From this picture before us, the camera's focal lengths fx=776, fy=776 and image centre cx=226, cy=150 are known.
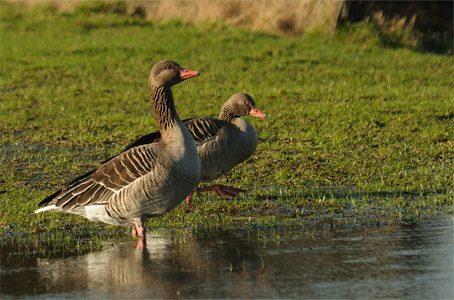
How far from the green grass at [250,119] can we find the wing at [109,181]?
702mm

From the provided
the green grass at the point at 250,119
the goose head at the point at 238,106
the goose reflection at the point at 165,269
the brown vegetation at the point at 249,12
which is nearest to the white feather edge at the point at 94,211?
the goose reflection at the point at 165,269

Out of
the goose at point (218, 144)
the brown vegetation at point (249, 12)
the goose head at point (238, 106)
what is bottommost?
the goose at point (218, 144)

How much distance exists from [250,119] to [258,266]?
8346 millimetres

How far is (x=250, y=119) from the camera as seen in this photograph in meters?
15.4

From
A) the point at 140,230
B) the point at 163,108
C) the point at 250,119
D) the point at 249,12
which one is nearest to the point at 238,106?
the point at 163,108

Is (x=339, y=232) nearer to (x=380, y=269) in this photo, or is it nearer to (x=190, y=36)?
(x=380, y=269)

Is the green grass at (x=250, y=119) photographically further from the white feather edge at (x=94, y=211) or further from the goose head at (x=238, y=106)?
the goose head at (x=238, y=106)

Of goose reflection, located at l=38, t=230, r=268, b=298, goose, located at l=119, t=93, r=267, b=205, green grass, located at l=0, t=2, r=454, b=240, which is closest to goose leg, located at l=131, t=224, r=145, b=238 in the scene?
goose reflection, located at l=38, t=230, r=268, b=298

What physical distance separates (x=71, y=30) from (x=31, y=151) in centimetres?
1312

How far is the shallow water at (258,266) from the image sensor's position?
6527mm

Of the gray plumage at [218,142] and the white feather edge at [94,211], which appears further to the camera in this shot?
the gray plumage at [218,142]

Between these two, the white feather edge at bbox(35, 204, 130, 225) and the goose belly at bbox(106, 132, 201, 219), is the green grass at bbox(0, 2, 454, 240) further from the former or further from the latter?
the goose belly at bbox(106, 132, 201, 219)

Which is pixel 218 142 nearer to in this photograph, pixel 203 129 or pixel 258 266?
pixel 203 129

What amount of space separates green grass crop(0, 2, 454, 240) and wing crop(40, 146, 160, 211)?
702 mm
